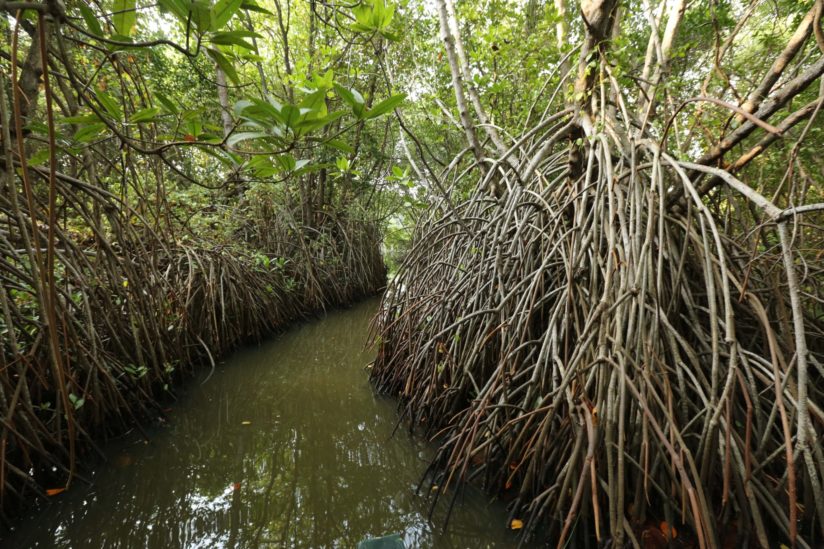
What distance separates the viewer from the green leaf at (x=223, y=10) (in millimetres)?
765

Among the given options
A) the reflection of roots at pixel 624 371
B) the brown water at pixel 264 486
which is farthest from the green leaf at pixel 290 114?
the brown water at pixel 264 486

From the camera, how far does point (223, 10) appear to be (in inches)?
30.9

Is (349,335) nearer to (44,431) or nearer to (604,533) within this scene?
(44,431)

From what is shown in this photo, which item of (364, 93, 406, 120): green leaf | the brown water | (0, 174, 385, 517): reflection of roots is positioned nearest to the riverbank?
(0, 174, 385, 517): reflection of roots

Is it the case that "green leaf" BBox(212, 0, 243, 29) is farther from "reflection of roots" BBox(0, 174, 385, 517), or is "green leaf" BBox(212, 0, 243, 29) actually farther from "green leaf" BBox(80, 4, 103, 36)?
"reflection of roots" BBox(0, 174, 385, 517)

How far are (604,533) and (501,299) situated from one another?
3.53 feet

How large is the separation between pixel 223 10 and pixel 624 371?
4.92 feet

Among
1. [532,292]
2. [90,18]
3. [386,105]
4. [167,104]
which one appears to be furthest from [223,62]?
[532,292]

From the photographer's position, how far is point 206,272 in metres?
3.51

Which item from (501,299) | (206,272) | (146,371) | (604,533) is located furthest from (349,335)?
(604,533)

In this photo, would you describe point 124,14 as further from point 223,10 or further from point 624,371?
point 624,371

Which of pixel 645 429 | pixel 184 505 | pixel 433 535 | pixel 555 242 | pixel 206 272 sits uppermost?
pixel 206 272

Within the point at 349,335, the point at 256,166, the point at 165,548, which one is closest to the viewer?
the point at 256,166

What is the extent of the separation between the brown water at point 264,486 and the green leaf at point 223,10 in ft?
5.94
